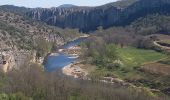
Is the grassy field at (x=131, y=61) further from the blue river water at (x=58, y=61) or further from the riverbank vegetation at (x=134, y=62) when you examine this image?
the blue river water at (x=58, y=61)

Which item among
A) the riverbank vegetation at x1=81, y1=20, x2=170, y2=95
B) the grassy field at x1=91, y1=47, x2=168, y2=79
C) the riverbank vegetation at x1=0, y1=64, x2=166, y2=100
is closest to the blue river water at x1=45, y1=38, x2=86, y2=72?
the riverbank vegetation at x1=81, y1=20, x2=170, y2=95

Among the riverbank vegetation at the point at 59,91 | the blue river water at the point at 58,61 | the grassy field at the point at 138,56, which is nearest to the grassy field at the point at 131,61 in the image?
the grassy field at the point at 138,56

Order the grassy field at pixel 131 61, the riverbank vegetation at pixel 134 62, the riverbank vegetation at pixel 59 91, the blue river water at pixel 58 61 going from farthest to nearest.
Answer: the blue river water at pixel 58 61, the grassy field at pixel 131 61, the riverbank vegetation at pixel 134 62, the riverbank vegetation at pixel 59 91

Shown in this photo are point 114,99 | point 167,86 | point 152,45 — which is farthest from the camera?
point 152,45

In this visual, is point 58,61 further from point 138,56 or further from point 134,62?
point 134,62

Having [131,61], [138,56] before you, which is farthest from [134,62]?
[138,56]

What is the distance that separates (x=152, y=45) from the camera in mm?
175375

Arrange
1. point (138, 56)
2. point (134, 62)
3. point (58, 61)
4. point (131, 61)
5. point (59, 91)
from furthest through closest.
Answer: point (138, 56)
point (58, 61)
point (131, 61)
point (134, 62)
point (59, 91)

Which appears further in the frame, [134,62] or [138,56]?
[138,56]

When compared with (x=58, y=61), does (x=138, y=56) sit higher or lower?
higher

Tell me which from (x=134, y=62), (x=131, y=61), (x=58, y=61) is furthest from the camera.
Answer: (x=58, y=61)

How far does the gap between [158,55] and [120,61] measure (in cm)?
1864

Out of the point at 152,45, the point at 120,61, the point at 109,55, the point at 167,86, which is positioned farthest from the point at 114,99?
the point at 152,45

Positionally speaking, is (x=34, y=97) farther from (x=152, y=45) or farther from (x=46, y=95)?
(x=152, y=45)
